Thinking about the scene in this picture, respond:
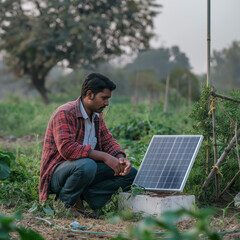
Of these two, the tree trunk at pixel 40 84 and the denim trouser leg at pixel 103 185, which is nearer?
the denim trouser leg at pixel 103 185

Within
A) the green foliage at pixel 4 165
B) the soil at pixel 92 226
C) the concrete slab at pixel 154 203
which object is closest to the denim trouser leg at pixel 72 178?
the soil at pixel 92 226

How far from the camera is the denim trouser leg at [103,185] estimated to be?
4570 mm

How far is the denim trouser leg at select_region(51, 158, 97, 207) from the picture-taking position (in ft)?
13.8

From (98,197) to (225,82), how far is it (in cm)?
5372

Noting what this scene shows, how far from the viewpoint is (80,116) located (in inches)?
175

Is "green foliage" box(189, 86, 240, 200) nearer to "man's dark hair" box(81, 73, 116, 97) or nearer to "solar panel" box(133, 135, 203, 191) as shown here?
"solar panel" box(133, 135, 203, 191)

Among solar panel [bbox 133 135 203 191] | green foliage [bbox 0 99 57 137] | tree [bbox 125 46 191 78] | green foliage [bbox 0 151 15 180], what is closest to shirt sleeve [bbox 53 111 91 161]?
solar panel [bbox 133 135 203 191]

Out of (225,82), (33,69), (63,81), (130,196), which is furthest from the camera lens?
(225,82)

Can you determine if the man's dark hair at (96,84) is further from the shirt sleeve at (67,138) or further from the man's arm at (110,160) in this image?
the man's arm at (110,160)

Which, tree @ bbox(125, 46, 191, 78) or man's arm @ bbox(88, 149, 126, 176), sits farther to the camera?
tree @ bbox(125, 46, 191, 78)

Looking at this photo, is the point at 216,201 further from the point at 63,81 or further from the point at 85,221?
the point at 63,81

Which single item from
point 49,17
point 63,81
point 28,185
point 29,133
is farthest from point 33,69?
point 28,185

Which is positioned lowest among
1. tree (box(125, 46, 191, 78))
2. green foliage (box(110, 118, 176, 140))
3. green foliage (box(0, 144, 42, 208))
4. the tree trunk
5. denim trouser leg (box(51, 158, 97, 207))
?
tree (box(125, 46, 191, 78))

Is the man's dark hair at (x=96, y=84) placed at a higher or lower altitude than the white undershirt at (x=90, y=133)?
higher
